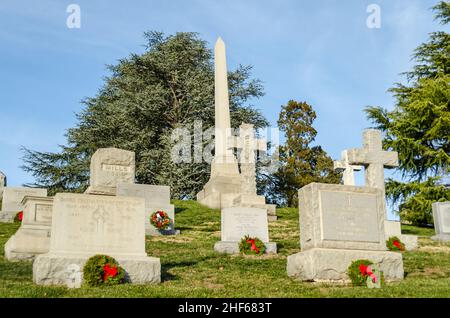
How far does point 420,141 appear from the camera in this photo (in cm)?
2925

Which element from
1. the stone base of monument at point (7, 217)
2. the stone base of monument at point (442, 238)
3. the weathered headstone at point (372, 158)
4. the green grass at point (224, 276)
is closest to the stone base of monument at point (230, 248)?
the green grass at point (224, 276)

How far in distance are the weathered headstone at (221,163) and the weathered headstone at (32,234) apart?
12.0 metres

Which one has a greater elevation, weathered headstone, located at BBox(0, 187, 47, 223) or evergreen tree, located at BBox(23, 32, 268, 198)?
evergreen tree, located at BBox(23, 32, 268, 198)

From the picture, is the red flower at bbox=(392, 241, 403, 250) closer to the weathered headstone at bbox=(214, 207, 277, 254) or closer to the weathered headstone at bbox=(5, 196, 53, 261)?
the weathered headstone at bbox=(214, 207, 277, 254)

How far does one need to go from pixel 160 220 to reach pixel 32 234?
528 cm

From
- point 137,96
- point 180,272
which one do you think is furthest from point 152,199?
point 137,96

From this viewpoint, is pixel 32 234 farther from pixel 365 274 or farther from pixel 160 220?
pixel 365 274

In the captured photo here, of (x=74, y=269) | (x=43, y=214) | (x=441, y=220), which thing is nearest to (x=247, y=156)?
(x=441, y=220)

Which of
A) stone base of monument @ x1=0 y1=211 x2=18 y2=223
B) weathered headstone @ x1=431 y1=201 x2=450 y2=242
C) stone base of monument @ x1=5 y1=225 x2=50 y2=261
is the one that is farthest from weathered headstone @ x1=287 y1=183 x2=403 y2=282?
stone base of monument @ x1=0 y1=211 x2=18 y2=223

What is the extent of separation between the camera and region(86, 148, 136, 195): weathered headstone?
19834mm

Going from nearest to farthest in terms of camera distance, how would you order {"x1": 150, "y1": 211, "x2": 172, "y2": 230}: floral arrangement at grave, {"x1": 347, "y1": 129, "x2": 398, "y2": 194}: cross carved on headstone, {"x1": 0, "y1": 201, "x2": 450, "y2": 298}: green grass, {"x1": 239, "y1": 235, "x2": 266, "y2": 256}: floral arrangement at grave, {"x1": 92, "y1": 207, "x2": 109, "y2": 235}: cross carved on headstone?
{"x1": 0, "y1": 201, "x2": 450, "y2": 298}: green grass < {"x1": 92, "y1": 207, "x2": 109, "y2": 235}: cross carved on headstone < {"x1": 239, "y1": 235, "x2": 266, "y2": 256}: floral arrangement at grave < {"x1": 347, "y1": 129, "x2": 398, "y2": 194}: cross carved on headstone < {"x1": 150, "y1": 211, "x2": 172, "y2": 230}: floral arrangement at grave

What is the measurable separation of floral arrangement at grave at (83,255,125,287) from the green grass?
326mm

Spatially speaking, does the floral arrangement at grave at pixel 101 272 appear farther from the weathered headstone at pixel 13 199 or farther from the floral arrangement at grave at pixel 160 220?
the weathered headstone at pixel 13 199
